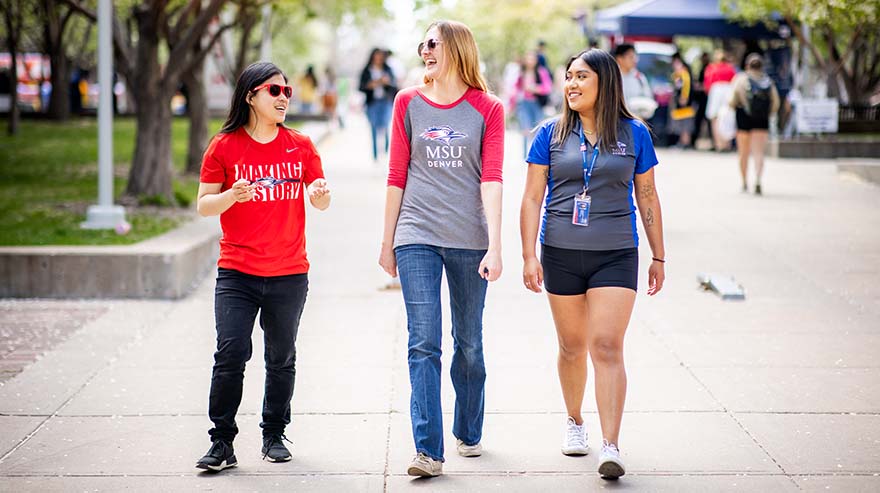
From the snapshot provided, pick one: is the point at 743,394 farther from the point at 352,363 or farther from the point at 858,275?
the point at 858,275

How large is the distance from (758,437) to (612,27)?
19.6 m

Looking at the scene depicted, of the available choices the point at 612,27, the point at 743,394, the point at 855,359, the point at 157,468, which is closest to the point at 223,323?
the point at 157,468

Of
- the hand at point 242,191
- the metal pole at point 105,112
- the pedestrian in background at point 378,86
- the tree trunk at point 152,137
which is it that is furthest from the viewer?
the pedestrian in background at point 378,86

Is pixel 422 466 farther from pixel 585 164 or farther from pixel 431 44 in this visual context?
pixel 431 44

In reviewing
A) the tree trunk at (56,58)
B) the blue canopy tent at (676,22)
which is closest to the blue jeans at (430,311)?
the blue canopy tent at (676,22)

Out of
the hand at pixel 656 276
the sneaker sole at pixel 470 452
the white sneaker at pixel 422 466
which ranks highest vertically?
the hand at pixel 656 276

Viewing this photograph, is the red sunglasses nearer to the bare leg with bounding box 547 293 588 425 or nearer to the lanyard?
the lanyard

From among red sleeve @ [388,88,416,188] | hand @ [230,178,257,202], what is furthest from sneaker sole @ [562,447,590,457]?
hand @ [230,178,257,202]

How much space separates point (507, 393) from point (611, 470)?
5.14 ft

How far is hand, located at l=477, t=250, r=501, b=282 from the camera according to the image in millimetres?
4895

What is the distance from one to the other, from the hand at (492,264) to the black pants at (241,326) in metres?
0.78

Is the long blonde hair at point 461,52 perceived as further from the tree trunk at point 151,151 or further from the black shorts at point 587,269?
the tree trunk at point 151,151

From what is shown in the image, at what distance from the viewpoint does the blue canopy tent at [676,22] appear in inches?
919

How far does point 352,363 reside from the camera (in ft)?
23.4
